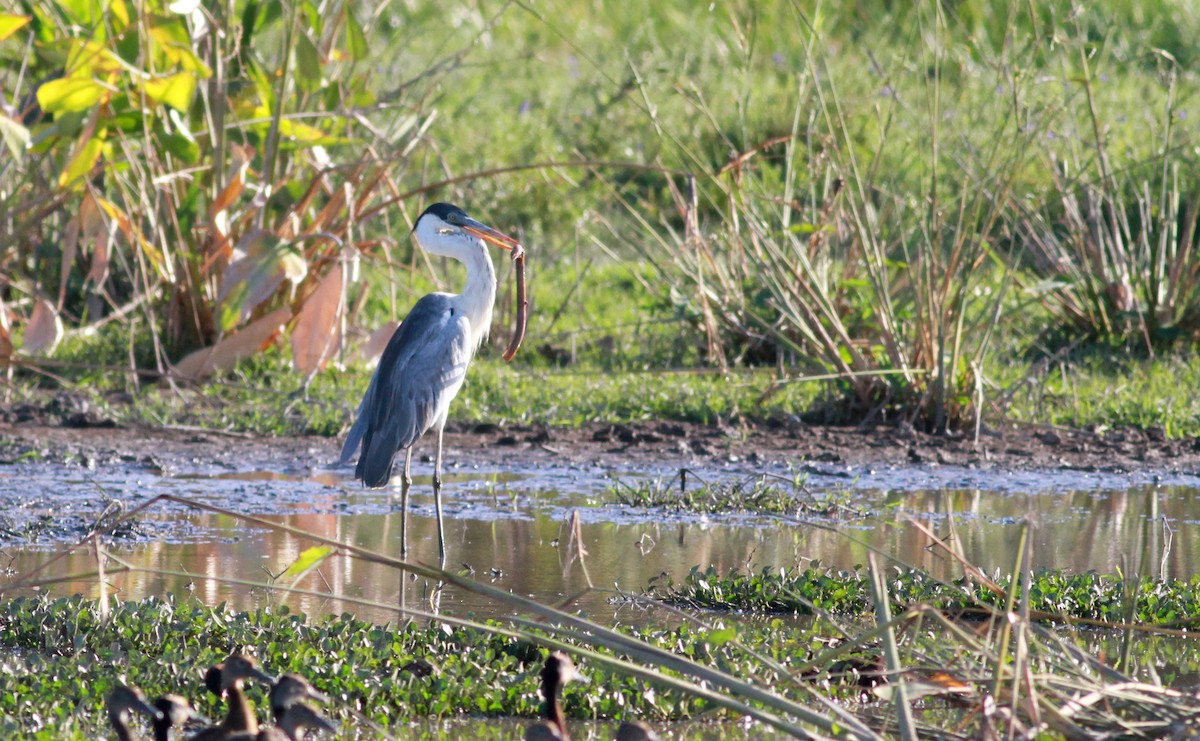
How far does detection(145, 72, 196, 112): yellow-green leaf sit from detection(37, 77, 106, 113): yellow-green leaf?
228 millimetres

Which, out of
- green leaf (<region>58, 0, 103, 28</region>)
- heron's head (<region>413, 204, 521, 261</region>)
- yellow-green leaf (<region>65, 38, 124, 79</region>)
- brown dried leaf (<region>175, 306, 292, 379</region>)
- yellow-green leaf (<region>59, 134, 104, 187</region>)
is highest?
green leaf (<region>58, 0, 103, 28</region>)

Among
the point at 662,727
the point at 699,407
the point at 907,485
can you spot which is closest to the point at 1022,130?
the point at 907,485

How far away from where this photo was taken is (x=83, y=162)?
7.36m

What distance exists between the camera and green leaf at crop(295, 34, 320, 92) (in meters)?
7.71

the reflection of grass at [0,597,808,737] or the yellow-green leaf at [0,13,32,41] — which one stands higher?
the yellow-green leaf at [0,13,32,41]

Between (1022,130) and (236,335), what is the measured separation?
3.97 m

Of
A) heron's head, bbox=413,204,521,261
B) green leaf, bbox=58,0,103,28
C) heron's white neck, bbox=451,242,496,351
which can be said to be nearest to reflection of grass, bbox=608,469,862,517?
heron's white neck, bbox=451,242,496,351

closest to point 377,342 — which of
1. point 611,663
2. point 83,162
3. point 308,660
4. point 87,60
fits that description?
point 83,162

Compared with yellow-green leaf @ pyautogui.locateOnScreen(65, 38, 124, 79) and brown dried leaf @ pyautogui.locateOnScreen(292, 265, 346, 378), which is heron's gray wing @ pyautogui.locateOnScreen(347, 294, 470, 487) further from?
yellow-green leaf @ pyautogui.locateOnScreen(65, 38, 124, 79)

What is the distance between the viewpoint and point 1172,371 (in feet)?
27.3

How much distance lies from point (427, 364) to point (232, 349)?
231 cm

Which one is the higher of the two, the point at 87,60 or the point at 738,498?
the point at 87,60

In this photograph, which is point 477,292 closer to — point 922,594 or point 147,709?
point 922,594

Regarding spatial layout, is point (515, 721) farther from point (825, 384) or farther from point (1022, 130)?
point (825, 384)
